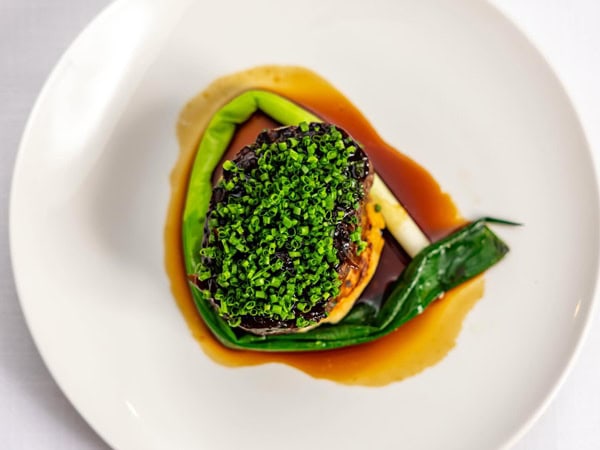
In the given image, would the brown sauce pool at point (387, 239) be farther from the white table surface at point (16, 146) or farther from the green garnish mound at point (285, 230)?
the white table surface at point (16, 146)

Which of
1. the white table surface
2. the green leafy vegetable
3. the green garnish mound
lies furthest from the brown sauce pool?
the white table surface

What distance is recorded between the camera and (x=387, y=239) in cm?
402

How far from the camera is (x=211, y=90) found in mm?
3922

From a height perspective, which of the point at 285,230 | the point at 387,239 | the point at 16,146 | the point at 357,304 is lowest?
the point at 357,304

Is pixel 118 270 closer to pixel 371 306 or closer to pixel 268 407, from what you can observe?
pixel 268 407

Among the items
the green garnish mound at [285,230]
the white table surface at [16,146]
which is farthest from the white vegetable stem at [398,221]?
the white table surface at [16,146]

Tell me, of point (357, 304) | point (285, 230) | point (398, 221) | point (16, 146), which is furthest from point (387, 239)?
point (16, 146)

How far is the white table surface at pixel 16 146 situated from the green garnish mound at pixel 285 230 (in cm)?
122

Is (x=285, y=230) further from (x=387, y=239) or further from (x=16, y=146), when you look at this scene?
(x=16, y=146)

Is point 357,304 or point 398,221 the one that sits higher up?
point 398,221

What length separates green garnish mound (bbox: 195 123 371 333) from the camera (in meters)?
3.23

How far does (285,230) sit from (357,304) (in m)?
0.97

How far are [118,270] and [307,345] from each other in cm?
113

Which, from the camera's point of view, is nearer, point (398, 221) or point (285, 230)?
point (285, 230)
